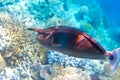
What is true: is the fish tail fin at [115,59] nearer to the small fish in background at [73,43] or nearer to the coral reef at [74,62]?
the small fish in background at [73,43]

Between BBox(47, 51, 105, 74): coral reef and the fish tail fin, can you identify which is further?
BBox(47, 51, 105, 74): coral reef

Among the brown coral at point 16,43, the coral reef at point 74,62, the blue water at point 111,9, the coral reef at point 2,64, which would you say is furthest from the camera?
the blue water at point 111,9

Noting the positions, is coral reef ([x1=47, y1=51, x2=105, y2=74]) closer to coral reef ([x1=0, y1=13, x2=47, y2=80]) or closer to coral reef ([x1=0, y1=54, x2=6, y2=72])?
coral reef ([x1=0, y1=13, x2=47, y2=80])

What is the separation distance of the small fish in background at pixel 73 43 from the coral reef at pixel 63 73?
408cm

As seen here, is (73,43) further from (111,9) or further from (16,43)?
(111,9)

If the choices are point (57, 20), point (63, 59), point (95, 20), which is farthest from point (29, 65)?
point (95, 20)

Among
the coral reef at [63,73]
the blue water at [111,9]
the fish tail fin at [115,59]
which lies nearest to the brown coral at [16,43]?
the coral reef at [63,73]

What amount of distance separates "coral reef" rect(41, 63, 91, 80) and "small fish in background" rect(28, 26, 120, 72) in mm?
4075

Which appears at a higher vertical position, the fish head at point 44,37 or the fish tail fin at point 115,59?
the fish head at point 44,37

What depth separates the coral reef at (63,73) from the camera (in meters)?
5.72

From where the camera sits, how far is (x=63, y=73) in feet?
19.2

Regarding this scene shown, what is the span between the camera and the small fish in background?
161 centimetres

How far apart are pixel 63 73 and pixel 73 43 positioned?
14.0 feet

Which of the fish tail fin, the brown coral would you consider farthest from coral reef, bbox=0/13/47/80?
the fish tail fin
